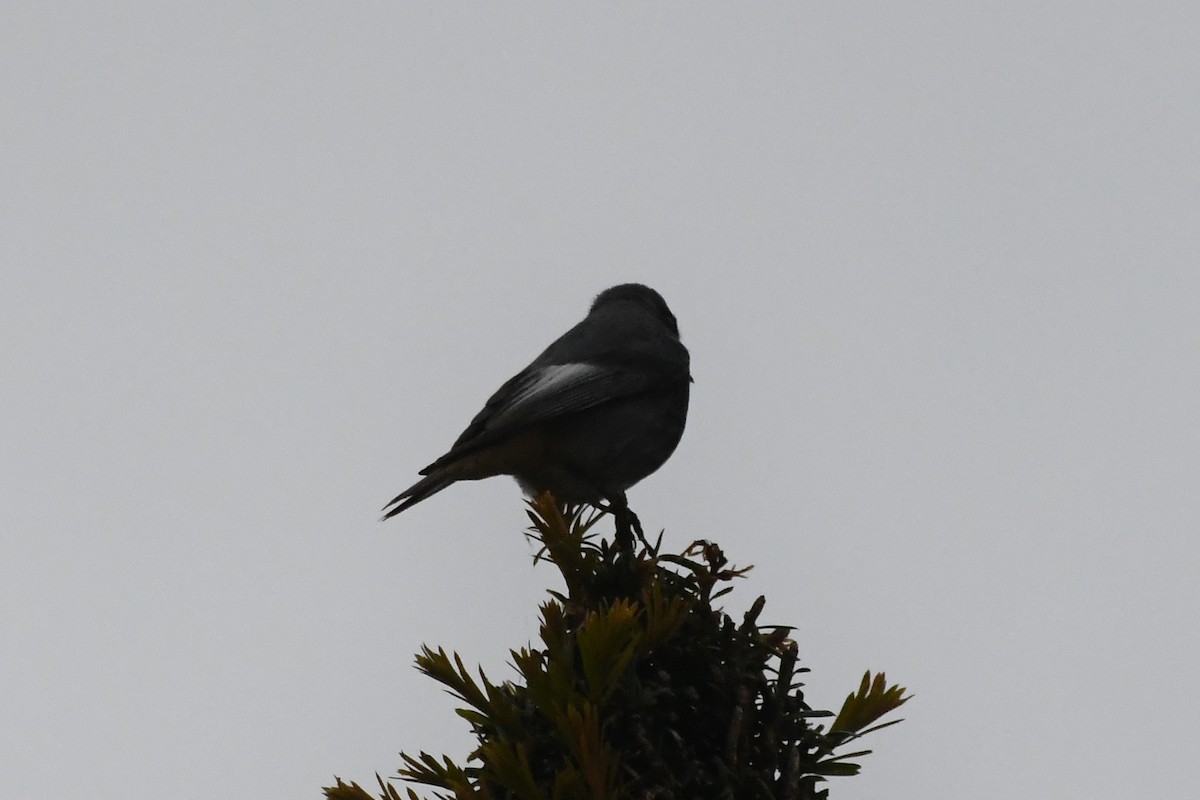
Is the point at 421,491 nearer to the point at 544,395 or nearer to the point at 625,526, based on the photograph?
the point at 544,395

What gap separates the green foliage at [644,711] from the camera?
2.95m

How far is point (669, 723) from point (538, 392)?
134 inches

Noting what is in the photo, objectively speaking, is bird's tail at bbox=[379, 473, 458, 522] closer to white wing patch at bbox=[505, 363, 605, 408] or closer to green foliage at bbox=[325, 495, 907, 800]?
white wing patch at bbox=[505, 363, 605, 408]

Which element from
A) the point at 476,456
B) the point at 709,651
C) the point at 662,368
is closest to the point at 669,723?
the point at 709,651

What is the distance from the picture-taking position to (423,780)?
317 centimetres

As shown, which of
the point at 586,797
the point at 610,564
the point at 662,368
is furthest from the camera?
the point at 662,368

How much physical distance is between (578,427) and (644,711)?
3308 millimetres

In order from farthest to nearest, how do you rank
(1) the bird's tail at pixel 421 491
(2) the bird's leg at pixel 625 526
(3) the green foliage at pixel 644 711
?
1. (1) the bird's tail at pixel 421 491
2. (2) the bird's leg at pixel 625 526
3. (3) the green foliage at pixel 644 711

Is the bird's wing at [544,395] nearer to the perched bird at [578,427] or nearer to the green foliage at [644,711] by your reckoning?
the perched bird at [578,427]

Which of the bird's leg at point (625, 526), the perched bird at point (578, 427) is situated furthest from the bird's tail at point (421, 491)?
the bird's leg at point (625, 526)

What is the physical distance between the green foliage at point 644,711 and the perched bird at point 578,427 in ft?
8.72

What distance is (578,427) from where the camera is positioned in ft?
20.8

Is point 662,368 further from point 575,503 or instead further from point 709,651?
point 709,651

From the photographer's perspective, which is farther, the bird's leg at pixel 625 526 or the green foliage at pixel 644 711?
the bird's leg at pixel 625 526
